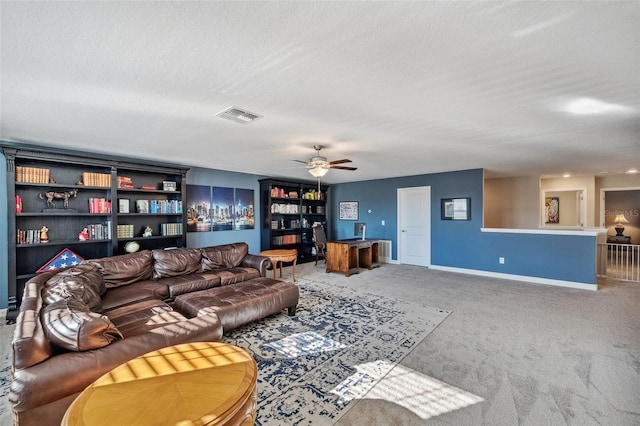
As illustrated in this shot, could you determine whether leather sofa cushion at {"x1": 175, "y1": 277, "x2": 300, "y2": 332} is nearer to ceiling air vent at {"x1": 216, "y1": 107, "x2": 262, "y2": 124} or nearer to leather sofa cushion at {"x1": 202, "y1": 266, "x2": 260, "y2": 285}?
leather sofa cushion at {"x1": 202, "y1": 266, "x2": 260, "y2": 285}

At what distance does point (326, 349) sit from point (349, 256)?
3.41 m

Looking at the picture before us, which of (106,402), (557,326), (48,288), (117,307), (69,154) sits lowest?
(557,326)

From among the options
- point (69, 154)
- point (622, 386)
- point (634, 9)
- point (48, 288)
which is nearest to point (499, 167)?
point (622, 386)

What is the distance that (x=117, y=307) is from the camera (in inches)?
116

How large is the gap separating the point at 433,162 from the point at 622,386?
12.9 ft

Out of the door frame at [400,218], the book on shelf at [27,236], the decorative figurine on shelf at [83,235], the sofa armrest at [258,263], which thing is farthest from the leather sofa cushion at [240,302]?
the door frame at [400,218]

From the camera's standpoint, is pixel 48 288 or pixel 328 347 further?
pixel 328 347

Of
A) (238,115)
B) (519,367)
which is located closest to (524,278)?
(519,367)

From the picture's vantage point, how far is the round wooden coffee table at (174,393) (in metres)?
1.10

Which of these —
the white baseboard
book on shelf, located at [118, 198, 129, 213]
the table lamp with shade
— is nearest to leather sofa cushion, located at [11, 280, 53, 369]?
book on shelf, located at [118, 198, 129, 213]

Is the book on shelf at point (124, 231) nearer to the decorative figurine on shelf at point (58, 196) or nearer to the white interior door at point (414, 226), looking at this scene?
the decorative figurine on shelf at point (58, 196)

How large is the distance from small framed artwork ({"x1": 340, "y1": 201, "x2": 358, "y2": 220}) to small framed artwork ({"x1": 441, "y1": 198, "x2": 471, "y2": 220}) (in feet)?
8.24

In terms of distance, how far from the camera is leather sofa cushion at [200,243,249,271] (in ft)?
14.4

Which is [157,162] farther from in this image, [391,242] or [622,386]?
[622,386]
